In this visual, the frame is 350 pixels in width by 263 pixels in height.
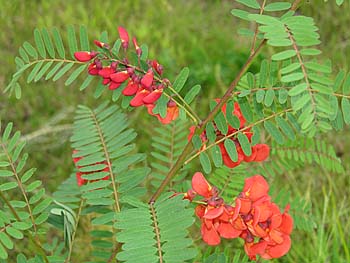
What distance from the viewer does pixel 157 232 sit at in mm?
1181

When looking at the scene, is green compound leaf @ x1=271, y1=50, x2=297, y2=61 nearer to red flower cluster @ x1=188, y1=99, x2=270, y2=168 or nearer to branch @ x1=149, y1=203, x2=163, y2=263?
red flower cluster @ x1=188, y1=99, x2=270, y2=168

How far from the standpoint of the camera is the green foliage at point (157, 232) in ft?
3.71

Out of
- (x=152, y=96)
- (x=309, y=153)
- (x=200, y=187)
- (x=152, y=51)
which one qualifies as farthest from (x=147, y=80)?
(x=152, y=51)

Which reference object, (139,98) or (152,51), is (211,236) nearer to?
(139,98)

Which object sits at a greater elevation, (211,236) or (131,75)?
(131,75)

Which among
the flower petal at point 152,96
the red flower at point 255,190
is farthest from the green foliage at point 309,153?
the flower petal at point 152,96

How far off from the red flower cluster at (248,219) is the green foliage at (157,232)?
2.0 inches

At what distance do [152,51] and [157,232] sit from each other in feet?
6.23

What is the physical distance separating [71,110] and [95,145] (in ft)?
4.11

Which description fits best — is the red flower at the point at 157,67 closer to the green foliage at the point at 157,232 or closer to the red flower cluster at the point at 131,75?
the red flower cluster at the point at 131,75

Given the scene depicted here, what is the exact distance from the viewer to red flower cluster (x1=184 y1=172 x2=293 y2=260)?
3.96 feet

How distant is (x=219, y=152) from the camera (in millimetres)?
1316

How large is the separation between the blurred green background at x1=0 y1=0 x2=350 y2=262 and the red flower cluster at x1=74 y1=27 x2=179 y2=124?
1.18m

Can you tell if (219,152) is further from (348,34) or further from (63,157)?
(348,34)
